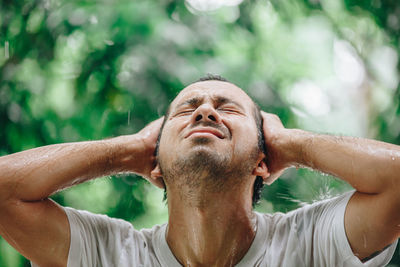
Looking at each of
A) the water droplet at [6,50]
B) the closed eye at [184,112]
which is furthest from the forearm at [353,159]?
the water droplet at [6,50]

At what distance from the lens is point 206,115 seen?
1813mm

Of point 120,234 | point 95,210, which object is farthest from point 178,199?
point 95,210

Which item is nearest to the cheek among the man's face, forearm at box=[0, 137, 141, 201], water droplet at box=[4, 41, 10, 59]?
the man's face

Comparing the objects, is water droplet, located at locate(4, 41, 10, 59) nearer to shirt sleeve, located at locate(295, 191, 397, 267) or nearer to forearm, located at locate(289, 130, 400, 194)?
forearm, located at locate(289, 130, 400, 194)

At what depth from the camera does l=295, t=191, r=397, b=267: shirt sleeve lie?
1562 millimetres

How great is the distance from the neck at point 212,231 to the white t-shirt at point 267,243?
0.05 metres

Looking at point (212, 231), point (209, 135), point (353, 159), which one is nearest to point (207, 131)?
point (209, 135)

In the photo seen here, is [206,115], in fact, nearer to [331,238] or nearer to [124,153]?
[124,153]

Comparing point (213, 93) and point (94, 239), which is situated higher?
point (213, 93)

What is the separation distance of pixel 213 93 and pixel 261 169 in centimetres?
37

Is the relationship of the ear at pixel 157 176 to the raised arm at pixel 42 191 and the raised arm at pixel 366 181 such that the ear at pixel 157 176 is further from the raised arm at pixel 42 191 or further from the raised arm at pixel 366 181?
the raised arm at pixel 366 181

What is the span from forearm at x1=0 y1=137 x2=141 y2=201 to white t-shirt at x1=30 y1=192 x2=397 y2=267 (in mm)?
140

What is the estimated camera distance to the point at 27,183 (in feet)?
5.42

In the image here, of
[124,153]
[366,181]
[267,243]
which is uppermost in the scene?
[366,181]
